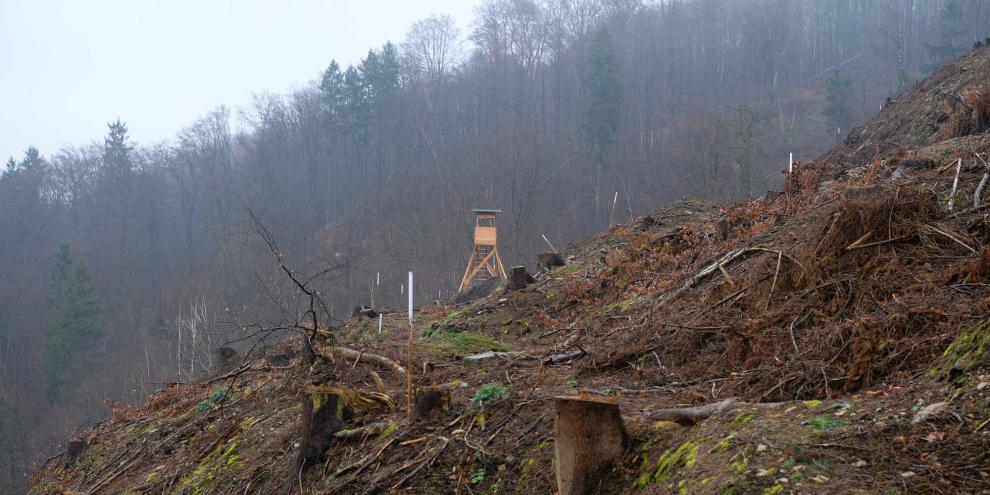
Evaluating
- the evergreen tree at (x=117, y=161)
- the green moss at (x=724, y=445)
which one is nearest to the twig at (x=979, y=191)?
the green moss at (x=724, y=445)

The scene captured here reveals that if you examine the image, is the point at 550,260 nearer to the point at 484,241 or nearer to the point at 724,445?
the point at 724,445

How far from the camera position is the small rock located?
2.83 m

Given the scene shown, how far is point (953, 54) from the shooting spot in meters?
41.4

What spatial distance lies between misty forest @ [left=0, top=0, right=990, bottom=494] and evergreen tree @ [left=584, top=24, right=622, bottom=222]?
207 millimetres

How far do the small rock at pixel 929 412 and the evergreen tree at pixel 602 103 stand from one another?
142 feet

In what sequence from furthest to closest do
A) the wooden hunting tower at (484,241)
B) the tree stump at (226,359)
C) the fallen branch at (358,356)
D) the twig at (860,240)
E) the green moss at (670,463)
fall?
the wooden hunting tower at (484,241) → the tree stump at (226,359) → the fallen branch at (358,356) → the twig at (860,240) → the green moss at (670,463)

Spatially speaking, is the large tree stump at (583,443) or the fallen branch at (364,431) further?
the fallen branch at (364,431)

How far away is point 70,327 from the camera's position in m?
40.3

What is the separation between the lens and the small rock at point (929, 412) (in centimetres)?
283

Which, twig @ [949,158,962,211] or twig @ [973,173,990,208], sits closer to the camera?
twig @ [973,173,990,208]

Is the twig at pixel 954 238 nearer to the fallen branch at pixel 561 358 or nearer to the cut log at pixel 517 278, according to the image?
the fallen branch at pixel 561 358

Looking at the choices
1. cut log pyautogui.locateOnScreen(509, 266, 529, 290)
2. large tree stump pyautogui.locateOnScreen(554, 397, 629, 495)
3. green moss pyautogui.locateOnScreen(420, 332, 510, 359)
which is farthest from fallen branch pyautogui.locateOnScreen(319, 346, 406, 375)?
cut log pyautogui.locateOnScreen(509, 266, 529, 290)

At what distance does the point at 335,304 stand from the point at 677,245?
30784mm

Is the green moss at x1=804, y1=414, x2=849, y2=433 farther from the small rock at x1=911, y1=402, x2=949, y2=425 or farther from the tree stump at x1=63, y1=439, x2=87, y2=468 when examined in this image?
the tree stump at x1=63, y1=439, x2=87, y2=468
